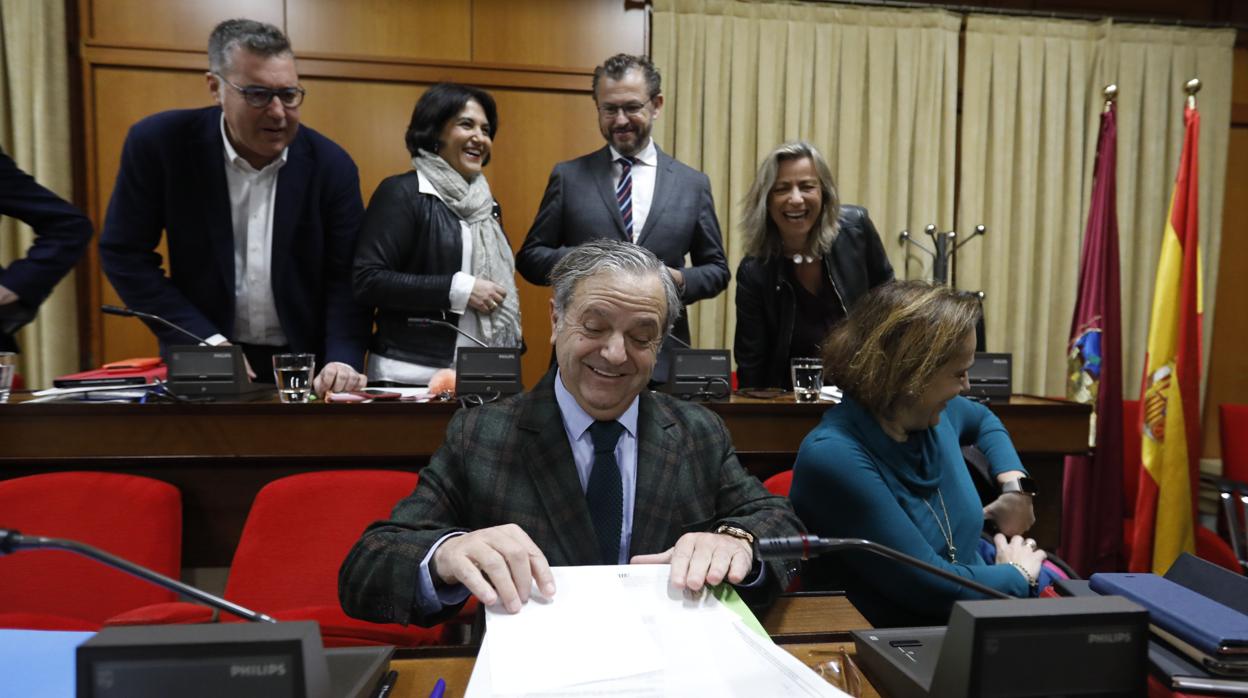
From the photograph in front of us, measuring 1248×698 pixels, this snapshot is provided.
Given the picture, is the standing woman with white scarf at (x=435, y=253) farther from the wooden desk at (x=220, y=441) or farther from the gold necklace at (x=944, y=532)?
the gold necklace at (x=944, y=532)

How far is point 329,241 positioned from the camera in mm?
2664

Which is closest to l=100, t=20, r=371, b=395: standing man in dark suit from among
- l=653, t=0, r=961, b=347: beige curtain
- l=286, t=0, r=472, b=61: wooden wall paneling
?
l=286, t=0, r=472, b=61: wooden wall paneling

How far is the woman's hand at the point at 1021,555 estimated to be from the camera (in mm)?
1540

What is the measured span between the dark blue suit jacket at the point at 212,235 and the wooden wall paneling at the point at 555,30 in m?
2.01

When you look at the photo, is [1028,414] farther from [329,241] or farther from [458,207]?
[329,241]

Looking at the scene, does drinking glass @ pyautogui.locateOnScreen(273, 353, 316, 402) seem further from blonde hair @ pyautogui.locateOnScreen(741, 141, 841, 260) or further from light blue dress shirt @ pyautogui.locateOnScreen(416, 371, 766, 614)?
blonde hair @ pyautogui.locateOnScreen(741, 141, 841, 260)

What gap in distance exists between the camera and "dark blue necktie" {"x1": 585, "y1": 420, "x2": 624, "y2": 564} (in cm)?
129

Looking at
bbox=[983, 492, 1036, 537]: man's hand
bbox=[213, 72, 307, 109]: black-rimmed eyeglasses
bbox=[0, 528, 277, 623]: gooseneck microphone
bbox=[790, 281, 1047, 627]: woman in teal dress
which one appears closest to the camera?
bbox=[0, 528, 277, 623]: gooseneck microphone

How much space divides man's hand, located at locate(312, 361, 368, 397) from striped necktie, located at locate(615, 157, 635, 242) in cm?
112

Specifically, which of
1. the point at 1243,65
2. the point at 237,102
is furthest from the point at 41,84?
the point at 1243,65

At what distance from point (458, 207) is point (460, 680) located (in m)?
2.02

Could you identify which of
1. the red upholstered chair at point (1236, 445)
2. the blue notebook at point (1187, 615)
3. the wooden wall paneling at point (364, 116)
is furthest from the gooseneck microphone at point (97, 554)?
the wooden wall paneling at point (364, 116)

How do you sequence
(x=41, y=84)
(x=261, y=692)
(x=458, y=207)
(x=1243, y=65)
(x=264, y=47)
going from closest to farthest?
(x=261, y=692) < (x=264, y=47) < (x=458, y=207) < (x=41, y=84) < (x=1243, y=65)

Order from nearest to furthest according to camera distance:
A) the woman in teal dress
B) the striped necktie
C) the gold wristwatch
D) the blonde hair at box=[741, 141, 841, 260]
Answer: the gold wristwatch < the woman in teal dress < the blonde hair at box=[741, 141, 841, 260] < the striped necktie
